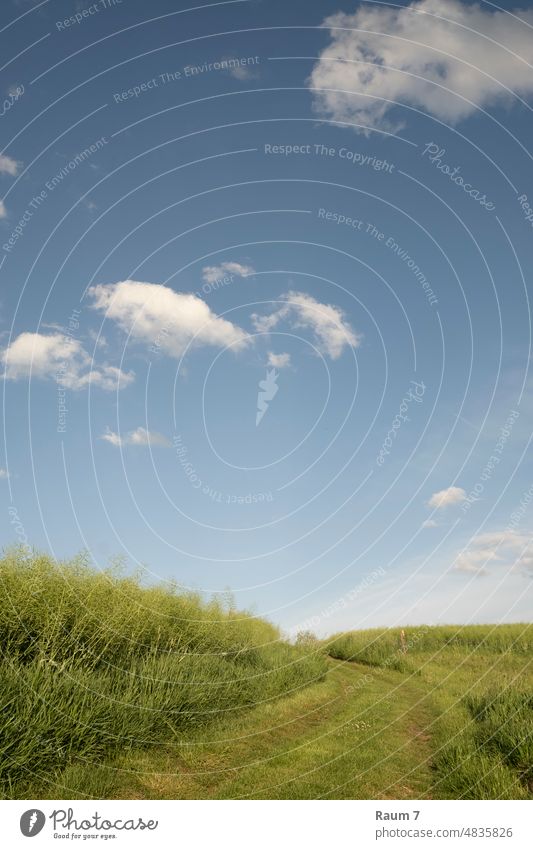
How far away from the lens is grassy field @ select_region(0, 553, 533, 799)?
12.1 metres

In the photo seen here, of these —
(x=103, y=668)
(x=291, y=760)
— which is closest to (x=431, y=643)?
(x=103, y=668)

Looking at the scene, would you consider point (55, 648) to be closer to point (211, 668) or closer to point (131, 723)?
point (131, 723)

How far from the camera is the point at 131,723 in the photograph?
14930mm

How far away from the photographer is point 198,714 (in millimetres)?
18031

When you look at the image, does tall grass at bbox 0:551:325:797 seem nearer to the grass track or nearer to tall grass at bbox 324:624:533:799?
the grass track

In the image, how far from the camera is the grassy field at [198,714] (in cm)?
1212

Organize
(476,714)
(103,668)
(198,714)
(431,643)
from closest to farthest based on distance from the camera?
(476,714) → (198,714) → (103,668) → (431,643)

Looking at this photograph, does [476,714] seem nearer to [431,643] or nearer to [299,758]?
[299,758]

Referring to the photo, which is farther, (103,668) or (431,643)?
(431,643)
